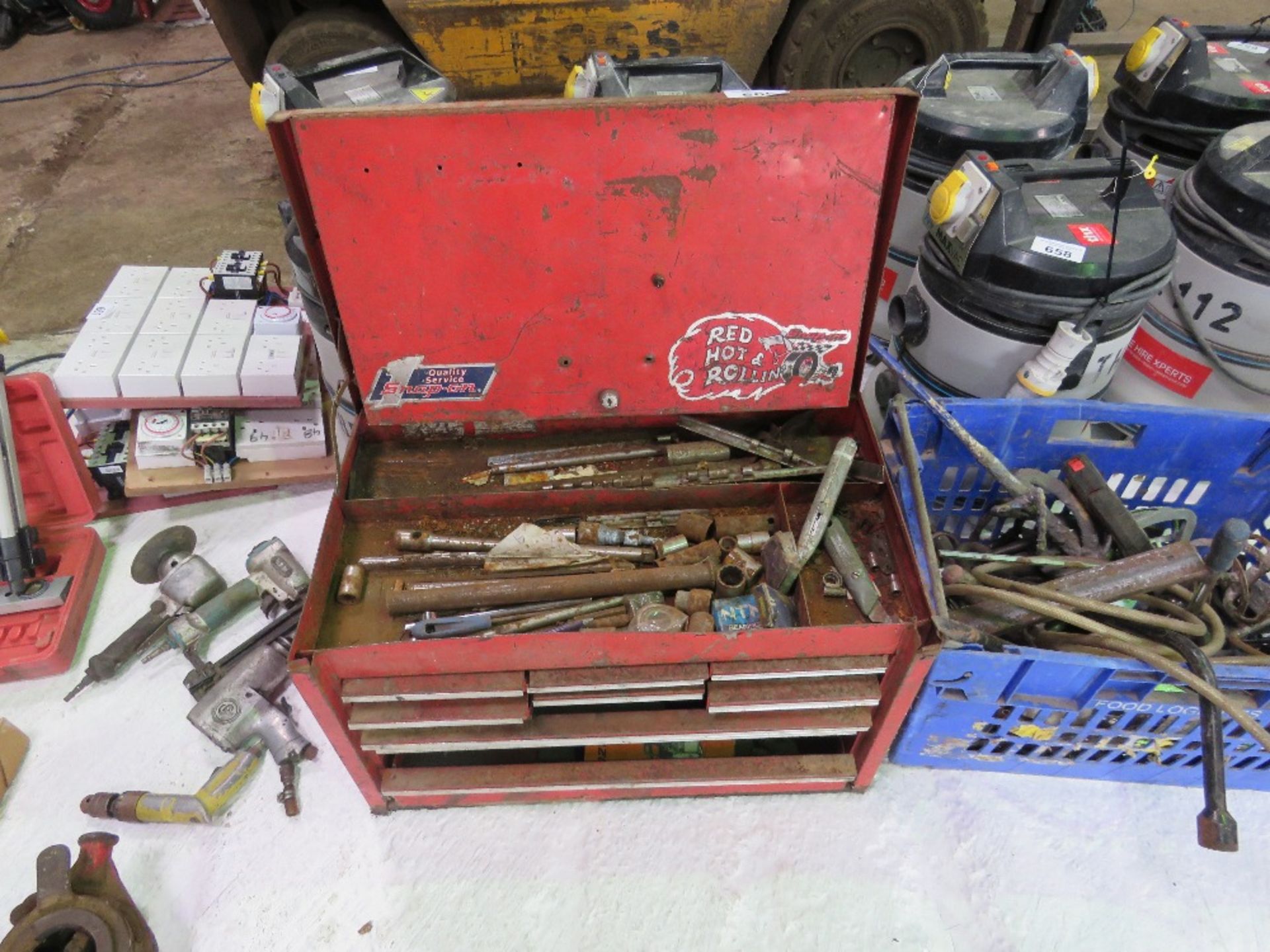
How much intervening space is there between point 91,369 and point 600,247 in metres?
1.21

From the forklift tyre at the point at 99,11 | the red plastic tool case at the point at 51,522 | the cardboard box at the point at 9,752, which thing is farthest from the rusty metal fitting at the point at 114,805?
the forklift tyre at the point at 99,11

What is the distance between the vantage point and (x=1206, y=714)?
947 millimetres

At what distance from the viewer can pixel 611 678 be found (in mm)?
1019

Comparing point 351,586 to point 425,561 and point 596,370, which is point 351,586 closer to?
point 425,561

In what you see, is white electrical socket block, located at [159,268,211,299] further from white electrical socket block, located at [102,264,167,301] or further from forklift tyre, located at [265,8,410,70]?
forklift tyre, located at [265,8,410,70]

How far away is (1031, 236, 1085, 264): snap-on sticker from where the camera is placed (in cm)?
125

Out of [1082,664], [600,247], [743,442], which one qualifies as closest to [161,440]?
[600,247]

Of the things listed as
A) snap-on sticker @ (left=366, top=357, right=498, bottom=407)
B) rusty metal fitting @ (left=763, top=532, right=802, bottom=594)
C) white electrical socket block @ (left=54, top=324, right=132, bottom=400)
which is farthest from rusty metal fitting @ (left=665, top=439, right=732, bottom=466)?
white electrical socket block @ (left=54, top=324, right=132, bottom=400)

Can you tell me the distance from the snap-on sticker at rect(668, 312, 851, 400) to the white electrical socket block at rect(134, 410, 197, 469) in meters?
1.15

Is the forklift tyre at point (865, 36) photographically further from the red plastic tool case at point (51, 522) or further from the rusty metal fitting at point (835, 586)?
the red plastic tool case at point (51, 522)

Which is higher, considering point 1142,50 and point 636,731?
point 1142,50

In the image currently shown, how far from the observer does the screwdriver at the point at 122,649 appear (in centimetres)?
137

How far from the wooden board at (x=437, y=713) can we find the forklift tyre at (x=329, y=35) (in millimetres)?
2446

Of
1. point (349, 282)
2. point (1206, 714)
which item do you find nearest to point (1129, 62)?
point (1206, 714)
